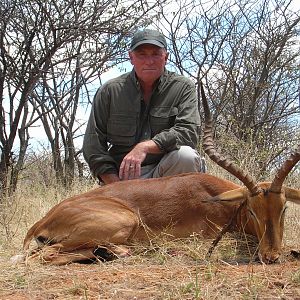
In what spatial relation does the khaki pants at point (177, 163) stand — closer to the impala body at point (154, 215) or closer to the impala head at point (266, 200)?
the impala body at point (154, 215)

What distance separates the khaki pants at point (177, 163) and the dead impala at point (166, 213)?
364mm

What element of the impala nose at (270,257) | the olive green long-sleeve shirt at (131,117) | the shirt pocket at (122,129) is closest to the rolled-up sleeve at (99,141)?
the olive green long-sleeve shirt at (131,117)

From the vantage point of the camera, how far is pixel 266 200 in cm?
468

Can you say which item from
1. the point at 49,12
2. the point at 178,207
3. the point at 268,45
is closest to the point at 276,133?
the point at 268,45

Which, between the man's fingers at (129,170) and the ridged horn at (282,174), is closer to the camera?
the ridged horn at (282,174)

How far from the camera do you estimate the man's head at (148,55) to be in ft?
20.4

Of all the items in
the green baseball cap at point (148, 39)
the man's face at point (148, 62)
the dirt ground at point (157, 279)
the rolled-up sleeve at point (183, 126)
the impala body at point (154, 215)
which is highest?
the green baseball cap at point (148, 39)

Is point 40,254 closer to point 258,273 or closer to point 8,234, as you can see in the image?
point 8,234

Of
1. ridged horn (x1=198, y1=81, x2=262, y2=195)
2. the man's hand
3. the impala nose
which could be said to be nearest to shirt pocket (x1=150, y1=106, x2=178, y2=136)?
the man's hand

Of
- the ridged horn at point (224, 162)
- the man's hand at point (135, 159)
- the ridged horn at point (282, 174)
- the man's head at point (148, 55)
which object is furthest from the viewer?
the man's head at point (148, 55)

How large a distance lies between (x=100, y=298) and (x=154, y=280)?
18.8 inches

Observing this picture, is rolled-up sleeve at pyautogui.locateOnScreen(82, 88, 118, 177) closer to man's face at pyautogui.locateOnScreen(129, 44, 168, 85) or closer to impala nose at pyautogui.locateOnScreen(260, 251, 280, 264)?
man's face at pyautogui.locateOnScreen(129, 44, 168, 85)

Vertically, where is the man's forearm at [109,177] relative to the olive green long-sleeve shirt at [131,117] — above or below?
below

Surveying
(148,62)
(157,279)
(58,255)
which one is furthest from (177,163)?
(157,279)
